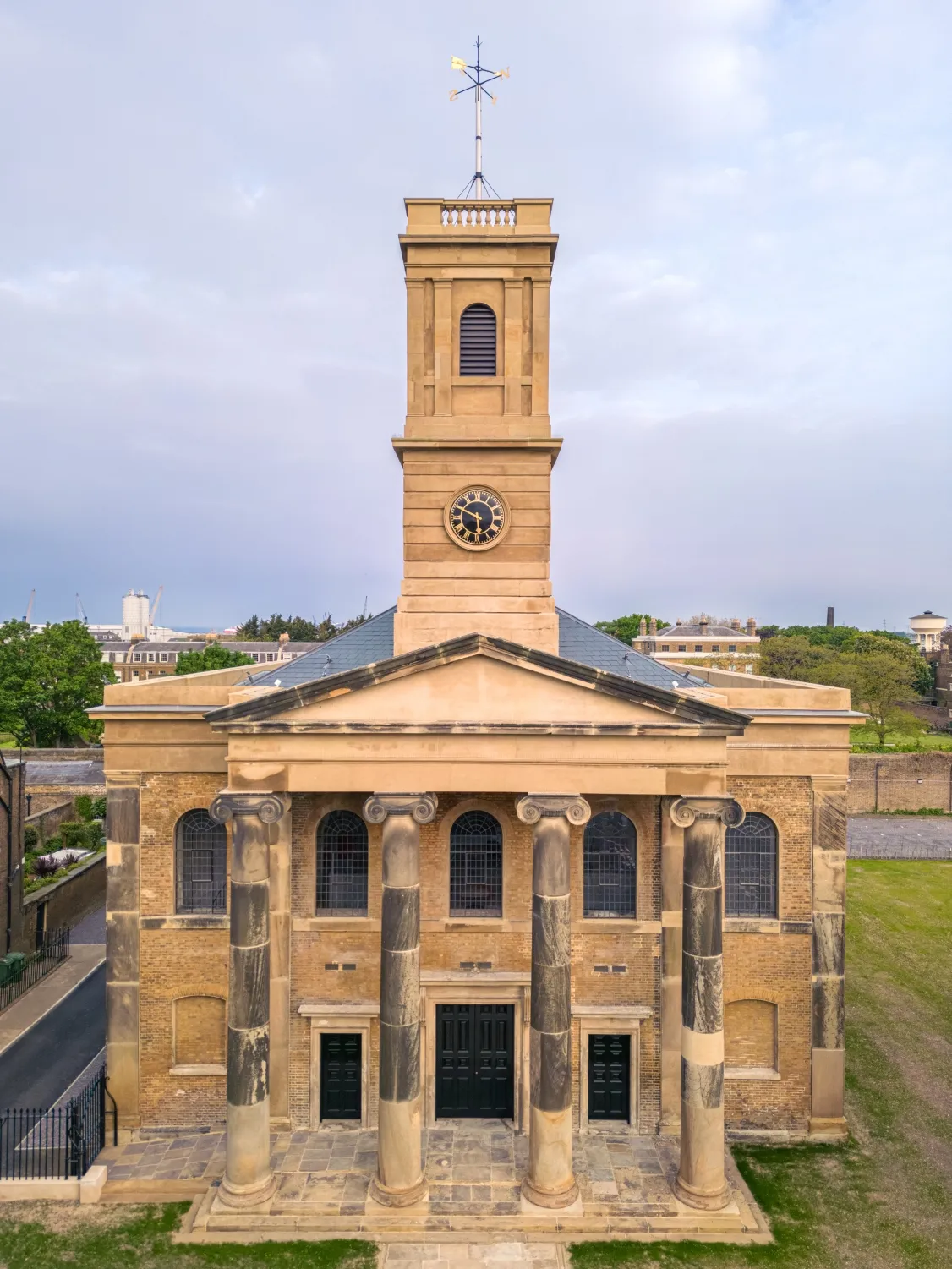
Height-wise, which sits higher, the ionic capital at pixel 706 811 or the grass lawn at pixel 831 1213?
the ionic capital at pixel 706 811

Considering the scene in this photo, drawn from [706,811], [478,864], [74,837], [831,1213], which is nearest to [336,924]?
[478,864]

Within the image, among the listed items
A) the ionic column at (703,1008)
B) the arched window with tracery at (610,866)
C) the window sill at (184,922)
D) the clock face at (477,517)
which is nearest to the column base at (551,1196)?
the ionic column at (703,1008)

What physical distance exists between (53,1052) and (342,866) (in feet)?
45.8

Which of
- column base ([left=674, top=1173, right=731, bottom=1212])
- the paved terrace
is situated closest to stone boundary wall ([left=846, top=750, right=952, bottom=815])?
the paved terrace

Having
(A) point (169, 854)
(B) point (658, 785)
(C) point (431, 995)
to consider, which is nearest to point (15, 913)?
(A) point (169, 854)

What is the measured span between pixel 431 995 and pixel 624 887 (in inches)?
239

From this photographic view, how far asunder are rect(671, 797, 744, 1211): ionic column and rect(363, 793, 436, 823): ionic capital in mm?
5832

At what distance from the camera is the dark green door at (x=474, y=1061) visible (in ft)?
64.3

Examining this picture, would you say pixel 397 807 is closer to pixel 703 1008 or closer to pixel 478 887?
pixel 478 887

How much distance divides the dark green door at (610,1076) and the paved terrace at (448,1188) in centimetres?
62

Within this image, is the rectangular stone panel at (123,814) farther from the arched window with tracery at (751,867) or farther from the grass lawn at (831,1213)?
the arched window with tracery at (751,867)

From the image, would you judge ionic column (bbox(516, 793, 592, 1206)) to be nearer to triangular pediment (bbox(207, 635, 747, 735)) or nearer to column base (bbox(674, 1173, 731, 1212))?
triangular pediment (bbox(207, 635, 747, 735))

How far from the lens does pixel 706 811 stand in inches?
651

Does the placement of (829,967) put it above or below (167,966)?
above
